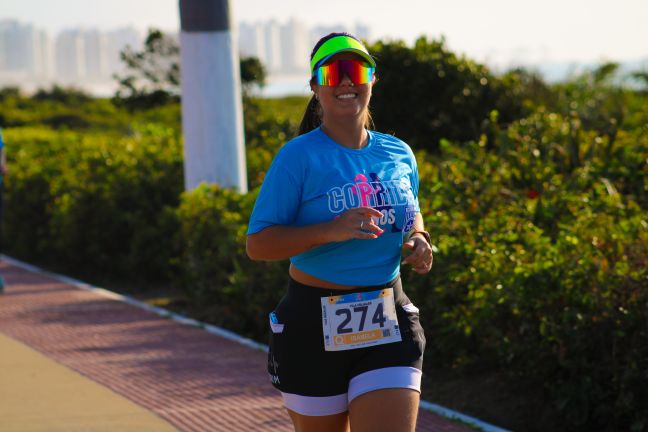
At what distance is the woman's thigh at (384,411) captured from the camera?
3.66 m

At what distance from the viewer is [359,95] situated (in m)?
3.82

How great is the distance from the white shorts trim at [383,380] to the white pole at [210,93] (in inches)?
271

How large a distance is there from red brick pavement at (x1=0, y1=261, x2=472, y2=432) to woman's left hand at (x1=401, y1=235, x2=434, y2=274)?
2.32m

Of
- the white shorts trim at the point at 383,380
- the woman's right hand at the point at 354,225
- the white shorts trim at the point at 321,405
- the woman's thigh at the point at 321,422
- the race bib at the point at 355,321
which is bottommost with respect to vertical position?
the woman's thigh at the point at 321,422

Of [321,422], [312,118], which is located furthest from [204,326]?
[321,422]

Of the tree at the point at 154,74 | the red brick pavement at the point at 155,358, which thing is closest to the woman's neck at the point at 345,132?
the red brick pavement at the point at 155,358

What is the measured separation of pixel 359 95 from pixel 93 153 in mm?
9950

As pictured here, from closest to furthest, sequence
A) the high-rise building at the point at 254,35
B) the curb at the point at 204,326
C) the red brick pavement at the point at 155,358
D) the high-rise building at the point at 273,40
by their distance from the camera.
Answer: the curb at the point at 204,326, the red brick pavement at the point at 155,358, the high-rise building at the point at 254,35, the high-rise building at the point at 273,40

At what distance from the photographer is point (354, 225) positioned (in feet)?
11.8

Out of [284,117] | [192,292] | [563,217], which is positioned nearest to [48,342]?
[192,292]

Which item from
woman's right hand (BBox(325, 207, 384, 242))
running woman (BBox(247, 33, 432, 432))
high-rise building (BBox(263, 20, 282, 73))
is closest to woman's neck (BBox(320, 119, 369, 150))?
running woman (BBox(247, 33, 432, 432))

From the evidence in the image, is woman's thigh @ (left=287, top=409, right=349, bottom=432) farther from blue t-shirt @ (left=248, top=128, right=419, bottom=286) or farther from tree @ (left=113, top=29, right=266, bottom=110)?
tree @ (left=113, top=29, right=266, bottom=110)

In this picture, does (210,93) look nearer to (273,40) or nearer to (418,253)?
(418,253)

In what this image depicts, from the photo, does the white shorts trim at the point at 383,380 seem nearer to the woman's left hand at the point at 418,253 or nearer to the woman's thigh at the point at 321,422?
the woman's thigh at the point at 321,422
